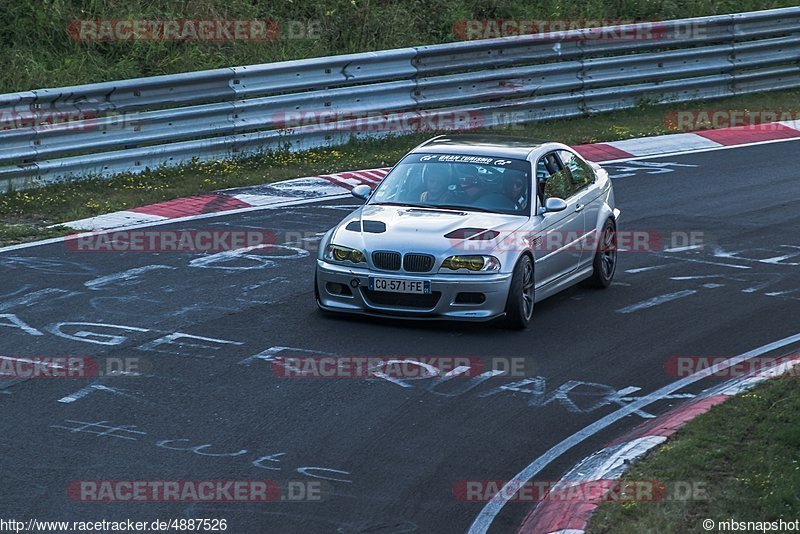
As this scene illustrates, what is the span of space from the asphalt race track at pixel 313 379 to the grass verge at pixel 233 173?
4.17ft

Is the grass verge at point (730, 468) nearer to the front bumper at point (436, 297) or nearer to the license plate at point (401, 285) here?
the front bumper at point (436, 297)

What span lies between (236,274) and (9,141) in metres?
4.17

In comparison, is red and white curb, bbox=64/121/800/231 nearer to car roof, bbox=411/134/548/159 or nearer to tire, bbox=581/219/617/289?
car roof, bbox=411/134/548/159

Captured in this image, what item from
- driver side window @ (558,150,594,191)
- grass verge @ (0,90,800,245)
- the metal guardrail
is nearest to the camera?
driver side window @ (558,150,594,191)

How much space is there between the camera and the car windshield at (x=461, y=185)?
38.1 feet

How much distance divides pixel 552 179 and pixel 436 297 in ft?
6.94

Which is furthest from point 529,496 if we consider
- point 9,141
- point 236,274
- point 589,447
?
point 9,141

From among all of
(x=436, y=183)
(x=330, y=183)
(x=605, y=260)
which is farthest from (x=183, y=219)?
(x=605, y=260)

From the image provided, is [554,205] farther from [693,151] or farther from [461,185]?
[693,151]

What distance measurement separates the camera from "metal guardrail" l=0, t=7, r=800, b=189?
51.5 feet

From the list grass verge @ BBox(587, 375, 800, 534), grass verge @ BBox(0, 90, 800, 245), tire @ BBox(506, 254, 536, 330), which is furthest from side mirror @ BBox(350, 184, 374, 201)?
grass verge @ BBox(587, 375, 800, 534)

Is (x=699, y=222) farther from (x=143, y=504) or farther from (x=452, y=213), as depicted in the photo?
(x=143, y=504)

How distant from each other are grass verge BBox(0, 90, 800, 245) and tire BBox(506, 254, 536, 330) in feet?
18.3

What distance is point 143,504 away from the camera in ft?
23.6
